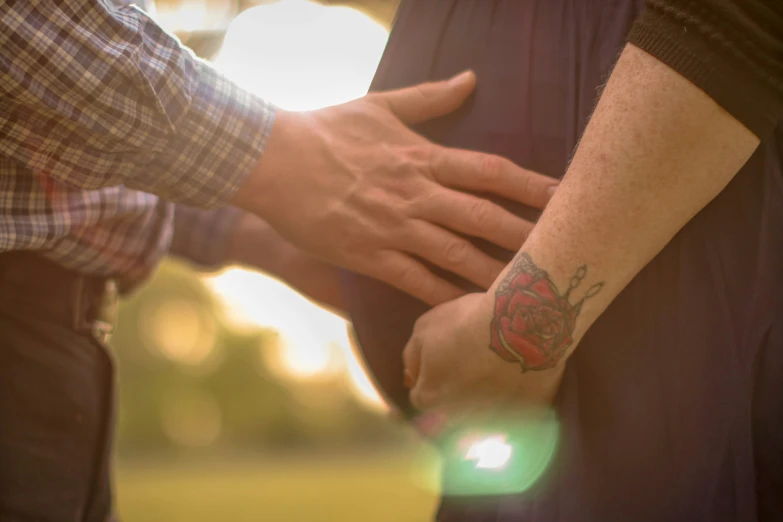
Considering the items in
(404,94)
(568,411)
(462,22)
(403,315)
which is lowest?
(568,411)

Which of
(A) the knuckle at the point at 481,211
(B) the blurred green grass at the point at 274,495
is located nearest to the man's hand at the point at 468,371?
(A) the knuckle at the point at 481,211

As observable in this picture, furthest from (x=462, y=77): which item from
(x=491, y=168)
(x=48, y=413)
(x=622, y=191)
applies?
(x=48, y=413)

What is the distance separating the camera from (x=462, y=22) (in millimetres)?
1206

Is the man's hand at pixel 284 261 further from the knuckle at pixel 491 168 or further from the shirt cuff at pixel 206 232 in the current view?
the knuckle at pixel 491 168

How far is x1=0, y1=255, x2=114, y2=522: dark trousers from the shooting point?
4.19ft

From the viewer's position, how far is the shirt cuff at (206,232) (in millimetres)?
1906

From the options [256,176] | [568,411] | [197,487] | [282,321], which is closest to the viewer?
[568,411]

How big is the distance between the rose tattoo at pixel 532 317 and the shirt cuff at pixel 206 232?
1.09m

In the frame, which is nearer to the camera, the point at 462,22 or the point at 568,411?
the point at 568,411

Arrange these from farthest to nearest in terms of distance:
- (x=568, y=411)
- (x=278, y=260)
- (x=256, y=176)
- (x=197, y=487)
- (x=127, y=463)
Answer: (x=127, y=463)
(x=197, y=487)
(x=278, y=260)
(x=256, y=176)
(x=568, y=411)

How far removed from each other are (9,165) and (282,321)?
1532cm

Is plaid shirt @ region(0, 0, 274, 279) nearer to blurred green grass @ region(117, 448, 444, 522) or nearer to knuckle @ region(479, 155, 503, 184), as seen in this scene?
knuckle @ region(479, 155, 503, 184)

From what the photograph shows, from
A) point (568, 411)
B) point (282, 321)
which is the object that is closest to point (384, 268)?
point (568, 411)

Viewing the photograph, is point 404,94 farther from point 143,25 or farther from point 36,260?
point 36,260
